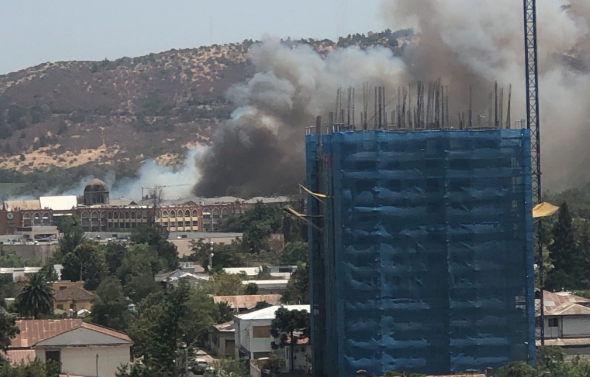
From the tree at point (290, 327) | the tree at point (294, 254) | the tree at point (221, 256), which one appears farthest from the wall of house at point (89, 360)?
the tree at point (294, 254)

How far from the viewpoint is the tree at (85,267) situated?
8444 centimetres

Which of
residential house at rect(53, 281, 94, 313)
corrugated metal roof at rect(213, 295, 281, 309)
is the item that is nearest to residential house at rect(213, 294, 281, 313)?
corrugated metal roof at rect(213, 295, 281, 309)

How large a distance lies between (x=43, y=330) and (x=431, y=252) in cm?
1526

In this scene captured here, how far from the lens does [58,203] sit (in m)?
137

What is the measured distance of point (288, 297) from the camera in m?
68.2

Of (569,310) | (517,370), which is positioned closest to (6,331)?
(517,370)

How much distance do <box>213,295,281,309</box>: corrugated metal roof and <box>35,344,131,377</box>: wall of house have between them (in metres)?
19.5

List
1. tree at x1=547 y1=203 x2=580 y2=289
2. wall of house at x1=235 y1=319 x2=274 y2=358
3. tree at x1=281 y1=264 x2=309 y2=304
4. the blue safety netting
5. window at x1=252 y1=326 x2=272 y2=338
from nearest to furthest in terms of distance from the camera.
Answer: the blue safety netting
wall of house at x1=235 y1=319 x2=274 y2=358
window at x1=252 y1=326 x2=272 y2=338
tree at x1=281 y1=264 x2=309 y2=304
tree at x1=547 y1=203 x2=580 y2=289

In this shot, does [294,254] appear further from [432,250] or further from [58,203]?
[58,203]

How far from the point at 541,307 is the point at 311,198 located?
30.5 ft

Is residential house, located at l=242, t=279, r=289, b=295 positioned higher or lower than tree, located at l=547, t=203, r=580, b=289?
lower

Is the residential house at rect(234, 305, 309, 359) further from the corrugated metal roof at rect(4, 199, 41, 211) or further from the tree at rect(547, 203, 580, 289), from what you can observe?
the corrugated metal roof at rect(4, 199, 41, 211)

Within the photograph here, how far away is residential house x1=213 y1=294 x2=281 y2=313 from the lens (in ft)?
225

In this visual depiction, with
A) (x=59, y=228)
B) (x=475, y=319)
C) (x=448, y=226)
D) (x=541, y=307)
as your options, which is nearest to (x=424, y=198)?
(x=448, y=226)
